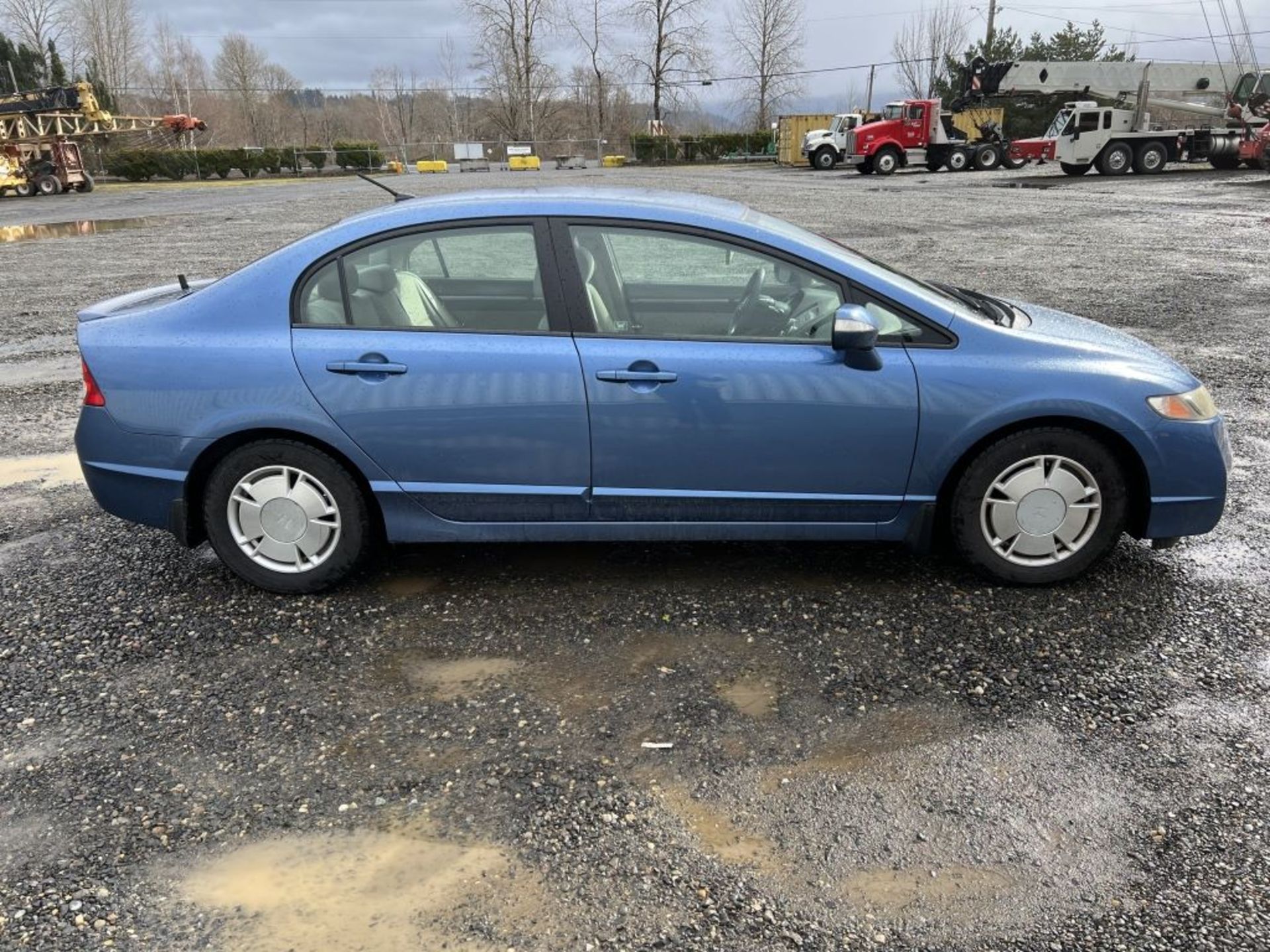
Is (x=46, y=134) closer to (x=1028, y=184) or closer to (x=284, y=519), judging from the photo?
(x=1028, y=184)

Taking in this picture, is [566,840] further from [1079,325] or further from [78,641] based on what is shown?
[1079,325]

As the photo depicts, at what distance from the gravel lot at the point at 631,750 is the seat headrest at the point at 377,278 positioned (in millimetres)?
1213

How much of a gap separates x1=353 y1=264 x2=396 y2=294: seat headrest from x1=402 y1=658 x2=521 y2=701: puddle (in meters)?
1.43

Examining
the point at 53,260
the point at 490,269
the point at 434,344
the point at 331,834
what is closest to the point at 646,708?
the point at 331,834

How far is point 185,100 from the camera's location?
8025 cm

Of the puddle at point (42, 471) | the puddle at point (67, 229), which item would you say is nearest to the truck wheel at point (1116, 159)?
the puddle at point (67, 229)

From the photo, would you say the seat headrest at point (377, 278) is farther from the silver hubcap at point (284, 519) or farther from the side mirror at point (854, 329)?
the side mirror at point (854, 329)

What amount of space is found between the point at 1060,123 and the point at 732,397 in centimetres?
3212

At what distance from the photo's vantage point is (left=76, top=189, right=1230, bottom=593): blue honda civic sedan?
364cm

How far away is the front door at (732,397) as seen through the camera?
362 cm

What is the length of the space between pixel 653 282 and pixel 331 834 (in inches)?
94.2

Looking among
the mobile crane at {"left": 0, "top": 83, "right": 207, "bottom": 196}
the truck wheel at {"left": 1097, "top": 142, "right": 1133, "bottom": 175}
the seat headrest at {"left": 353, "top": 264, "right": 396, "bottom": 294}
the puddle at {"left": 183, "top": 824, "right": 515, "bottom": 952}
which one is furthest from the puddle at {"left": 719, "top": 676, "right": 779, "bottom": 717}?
the mobile crane at {"left": 0, "top": 83, "right": 207, "bottom": 196}

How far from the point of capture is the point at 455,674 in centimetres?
337

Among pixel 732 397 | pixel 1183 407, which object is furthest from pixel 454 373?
pixel 1183 407
